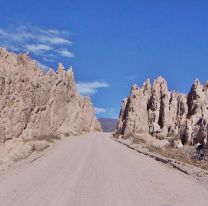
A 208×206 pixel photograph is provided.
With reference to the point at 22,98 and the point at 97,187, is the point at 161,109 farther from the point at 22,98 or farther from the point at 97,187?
the point at 97,187

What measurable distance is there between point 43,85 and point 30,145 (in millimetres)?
15394

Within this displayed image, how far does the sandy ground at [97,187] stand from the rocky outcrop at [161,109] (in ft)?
161

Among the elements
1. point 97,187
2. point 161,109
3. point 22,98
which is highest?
point 161,109

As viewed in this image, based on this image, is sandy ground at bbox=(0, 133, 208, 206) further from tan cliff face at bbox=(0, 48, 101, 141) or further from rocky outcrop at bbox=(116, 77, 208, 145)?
rocky outcrop at bbox=(116, 77, 208, 145)

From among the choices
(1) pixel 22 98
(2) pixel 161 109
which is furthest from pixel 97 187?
(2) pixel 161 109

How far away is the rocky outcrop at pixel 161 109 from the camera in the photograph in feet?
254

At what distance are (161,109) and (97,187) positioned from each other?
74169 millimetres

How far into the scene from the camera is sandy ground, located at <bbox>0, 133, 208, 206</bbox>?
13.6 m

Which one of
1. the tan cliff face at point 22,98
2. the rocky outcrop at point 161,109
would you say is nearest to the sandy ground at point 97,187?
the tan cliff face at point 22,98

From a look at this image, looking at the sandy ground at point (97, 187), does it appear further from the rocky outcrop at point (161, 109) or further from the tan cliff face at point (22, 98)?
the rocky outcrop at point (161, 109)

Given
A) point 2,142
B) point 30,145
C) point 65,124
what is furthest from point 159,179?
point 65,124

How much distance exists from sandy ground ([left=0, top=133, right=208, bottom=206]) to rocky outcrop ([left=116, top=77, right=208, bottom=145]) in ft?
161

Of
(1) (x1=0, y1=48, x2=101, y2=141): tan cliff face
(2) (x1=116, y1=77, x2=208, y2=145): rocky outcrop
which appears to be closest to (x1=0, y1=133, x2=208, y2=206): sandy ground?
(1) (x1=0, y1=48, x2=101, y2=141): tan cliff face

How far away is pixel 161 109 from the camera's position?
8969cm
